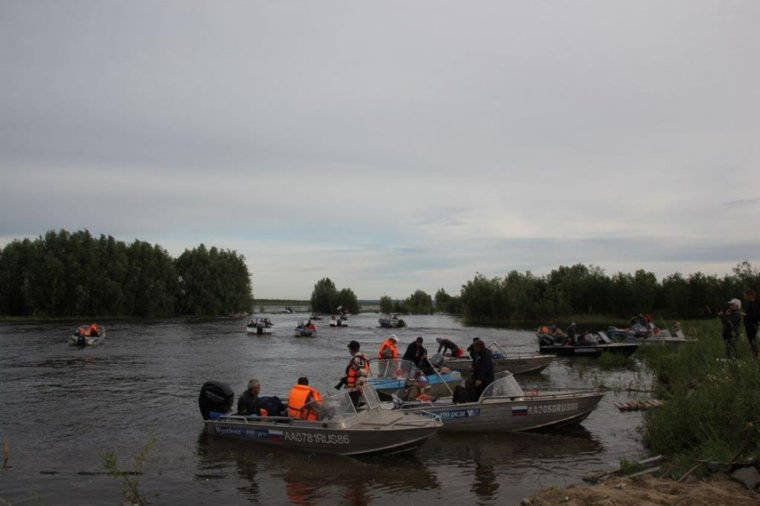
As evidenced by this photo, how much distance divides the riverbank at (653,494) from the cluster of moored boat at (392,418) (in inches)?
168

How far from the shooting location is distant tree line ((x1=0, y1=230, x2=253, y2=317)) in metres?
93.2

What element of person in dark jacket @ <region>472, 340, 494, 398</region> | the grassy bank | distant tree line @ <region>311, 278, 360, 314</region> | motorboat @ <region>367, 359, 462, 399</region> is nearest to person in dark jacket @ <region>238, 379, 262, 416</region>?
motorboat @ <region>367, 359, 462, 399</region>

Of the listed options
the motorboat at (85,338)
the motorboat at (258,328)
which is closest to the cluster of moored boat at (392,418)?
the motorboat at (85,338)

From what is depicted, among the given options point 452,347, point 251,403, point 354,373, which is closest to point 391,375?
point 354,373

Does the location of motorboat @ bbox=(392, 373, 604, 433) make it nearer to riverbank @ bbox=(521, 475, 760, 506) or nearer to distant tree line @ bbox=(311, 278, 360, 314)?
riverbank @ bbox=(521, 475, 760, 506)

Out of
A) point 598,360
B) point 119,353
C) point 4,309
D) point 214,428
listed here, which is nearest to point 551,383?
point 598,360

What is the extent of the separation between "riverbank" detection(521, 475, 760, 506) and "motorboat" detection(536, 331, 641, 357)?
2384cm

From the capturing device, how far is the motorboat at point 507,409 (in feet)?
48.3

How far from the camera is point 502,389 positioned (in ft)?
49.2

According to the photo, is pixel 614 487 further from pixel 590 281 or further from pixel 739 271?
pixel 590 281

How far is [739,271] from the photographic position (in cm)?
7238

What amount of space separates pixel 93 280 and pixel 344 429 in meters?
93.9

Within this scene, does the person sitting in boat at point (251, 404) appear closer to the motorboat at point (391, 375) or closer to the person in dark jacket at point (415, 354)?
the motorboat at point (391, 375)

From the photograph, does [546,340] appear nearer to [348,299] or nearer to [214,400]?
[214,400]
